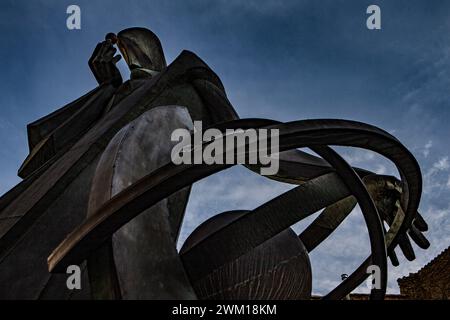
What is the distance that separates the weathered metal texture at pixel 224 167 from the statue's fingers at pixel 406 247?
0.29 meters

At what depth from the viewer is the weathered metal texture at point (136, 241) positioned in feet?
6.83

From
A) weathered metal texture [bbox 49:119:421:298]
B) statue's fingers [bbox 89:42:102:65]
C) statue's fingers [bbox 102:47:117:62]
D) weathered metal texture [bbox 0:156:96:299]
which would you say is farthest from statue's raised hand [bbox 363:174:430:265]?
statue's fingers [bbox 89:42:102:65]

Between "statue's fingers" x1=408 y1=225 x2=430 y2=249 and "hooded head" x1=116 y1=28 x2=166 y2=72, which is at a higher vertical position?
"hooded head" x1=116 y1=28 x2=166 y2=72

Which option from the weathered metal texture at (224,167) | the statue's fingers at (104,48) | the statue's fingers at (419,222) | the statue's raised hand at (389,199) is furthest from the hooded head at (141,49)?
the statue's fingers at (419,222)

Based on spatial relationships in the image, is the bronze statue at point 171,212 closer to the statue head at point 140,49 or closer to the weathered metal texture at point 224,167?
the weathered metal texture at point 224,167

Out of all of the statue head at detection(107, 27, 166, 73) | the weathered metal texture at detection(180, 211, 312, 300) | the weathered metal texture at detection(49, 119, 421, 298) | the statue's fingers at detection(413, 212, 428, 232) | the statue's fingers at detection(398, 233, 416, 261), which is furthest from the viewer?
the statue head at detection(107, 27, 166, 73)

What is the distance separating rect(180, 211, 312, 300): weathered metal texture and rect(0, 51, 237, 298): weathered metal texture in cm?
91

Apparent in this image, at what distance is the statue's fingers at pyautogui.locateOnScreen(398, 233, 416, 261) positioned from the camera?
10.5ft

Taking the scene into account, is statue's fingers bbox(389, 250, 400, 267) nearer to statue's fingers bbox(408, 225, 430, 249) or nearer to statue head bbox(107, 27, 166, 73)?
statue's fingers bbox(408, 225, 430, 249)

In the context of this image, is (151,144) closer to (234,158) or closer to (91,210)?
(91,210)

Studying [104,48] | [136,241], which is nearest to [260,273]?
[136,241]

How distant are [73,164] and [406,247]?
2.39m

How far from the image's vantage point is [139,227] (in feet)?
7.80

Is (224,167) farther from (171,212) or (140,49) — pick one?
(140,49)
